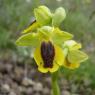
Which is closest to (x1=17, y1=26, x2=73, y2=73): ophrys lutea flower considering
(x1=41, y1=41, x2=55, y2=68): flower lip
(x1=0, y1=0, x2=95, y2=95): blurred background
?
(x1=41, y1=41, x2=55, y2=68): flower lip

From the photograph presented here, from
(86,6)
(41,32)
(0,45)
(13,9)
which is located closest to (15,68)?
(0,45)

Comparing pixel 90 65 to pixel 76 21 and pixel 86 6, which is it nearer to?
pixel 76 21

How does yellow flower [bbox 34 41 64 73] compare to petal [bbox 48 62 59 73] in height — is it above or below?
above

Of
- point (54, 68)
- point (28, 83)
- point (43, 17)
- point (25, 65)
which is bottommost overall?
point (54, 68)

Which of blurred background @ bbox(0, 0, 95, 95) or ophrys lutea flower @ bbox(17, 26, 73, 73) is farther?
blurred background @ bbox(0, 0, 95, 95)

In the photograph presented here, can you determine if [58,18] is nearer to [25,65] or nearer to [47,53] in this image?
[47,53]

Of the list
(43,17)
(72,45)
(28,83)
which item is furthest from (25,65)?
(43,17)

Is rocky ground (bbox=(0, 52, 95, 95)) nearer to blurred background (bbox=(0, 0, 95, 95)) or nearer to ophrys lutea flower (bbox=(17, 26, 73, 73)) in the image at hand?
blurred background (bbox=(0, 0, 95, 95))
